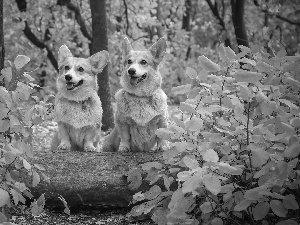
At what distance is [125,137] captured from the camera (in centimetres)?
548

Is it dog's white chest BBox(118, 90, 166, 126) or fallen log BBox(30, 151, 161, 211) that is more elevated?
dog's white chest BBox(118, 90, 166, 126)

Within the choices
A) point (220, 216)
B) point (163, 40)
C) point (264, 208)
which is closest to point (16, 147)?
point (220, 216)

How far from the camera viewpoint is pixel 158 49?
5.47 metres

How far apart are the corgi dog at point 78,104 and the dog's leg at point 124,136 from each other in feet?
1.30

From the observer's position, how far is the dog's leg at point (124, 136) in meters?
5.45

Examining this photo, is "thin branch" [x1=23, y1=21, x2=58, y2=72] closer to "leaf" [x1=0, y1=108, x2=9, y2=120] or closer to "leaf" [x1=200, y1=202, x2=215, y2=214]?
"leaf" [x1=0, y1=108, x2=9, y2=120]

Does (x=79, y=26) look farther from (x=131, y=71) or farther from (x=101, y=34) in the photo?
(x=131, y=71)

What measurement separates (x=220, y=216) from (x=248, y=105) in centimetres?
79

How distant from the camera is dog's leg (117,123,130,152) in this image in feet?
17.9

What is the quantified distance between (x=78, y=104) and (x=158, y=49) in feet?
4.18

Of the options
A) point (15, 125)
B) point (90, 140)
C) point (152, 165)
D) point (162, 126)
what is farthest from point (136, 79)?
point (15, 125)

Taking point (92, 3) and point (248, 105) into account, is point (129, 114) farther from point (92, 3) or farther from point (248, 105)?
point (92, 3)

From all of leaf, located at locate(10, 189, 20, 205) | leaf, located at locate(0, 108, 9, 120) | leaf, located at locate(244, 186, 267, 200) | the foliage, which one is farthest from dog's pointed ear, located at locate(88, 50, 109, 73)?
the foliage

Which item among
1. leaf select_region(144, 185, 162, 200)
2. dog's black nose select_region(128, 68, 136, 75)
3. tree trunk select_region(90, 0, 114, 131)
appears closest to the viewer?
leaf select_region(144, 185, 162, 200)
